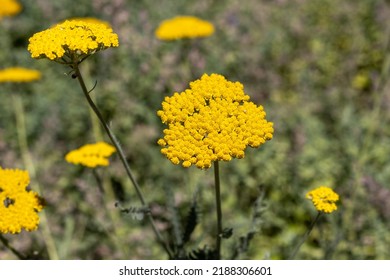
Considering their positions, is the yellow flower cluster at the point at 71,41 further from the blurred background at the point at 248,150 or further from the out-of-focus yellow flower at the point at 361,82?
the out-of-focus yellow flower at the point at 361,82

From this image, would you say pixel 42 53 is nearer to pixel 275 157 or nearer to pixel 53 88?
pixel 275 157

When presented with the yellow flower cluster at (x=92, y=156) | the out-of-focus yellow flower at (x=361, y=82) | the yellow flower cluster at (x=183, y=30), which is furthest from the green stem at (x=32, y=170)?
the out-of-focus yellow flower at (x=361, y=82)

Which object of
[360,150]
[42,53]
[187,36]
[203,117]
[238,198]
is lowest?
[238,198]

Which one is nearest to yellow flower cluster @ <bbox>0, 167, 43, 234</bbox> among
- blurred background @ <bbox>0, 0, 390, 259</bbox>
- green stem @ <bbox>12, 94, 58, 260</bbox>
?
blurred background @ <bbox>0, 0, 390, 259</bbox>

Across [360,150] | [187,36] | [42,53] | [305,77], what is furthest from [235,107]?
[305,77]

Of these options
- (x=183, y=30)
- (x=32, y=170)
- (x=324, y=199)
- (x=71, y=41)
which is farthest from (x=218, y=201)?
(x=32, y=170)

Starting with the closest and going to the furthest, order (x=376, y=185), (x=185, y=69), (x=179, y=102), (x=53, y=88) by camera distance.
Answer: (x=179, y=102) < (x=376, y=185) < (x=185, y=69) < (x=53, y=88)

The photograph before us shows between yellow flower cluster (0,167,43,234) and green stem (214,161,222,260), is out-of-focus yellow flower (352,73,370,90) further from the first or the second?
yellow flower cluster (0,167,43,234)
